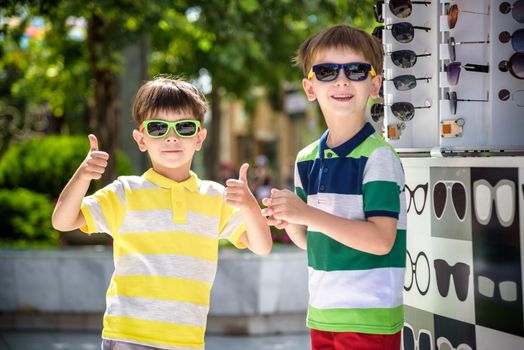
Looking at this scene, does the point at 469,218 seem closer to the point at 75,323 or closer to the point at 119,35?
the point at 75,323

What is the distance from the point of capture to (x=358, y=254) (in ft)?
8.90

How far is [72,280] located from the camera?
804cm

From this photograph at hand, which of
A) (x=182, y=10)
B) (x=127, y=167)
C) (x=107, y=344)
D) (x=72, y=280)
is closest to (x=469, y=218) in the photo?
(x=107, y=344)

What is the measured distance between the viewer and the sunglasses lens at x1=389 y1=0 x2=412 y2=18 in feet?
12.3

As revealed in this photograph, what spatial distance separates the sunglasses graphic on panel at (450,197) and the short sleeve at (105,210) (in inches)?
47.6

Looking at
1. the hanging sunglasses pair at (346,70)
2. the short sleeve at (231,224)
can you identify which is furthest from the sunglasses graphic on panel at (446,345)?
the hanging sunglasses pair at (346,70)

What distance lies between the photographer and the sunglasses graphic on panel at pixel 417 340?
3.48 m

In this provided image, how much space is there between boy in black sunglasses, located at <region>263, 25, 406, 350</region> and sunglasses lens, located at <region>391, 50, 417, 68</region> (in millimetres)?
860

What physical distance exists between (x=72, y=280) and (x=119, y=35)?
3.23m

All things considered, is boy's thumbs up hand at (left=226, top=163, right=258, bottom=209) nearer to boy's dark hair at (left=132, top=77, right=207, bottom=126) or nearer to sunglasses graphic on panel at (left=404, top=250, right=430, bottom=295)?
boy's dark hair at (left=132, top=77, right=207, bottom=126)

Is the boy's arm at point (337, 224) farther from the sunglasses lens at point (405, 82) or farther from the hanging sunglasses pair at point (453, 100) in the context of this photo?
the sunglasses lens at point (405, 82)

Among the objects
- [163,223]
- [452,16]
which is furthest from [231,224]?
[452,16]

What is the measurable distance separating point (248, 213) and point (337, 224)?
20.9 inches

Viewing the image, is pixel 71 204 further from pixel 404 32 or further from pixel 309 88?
pixel 404 32
